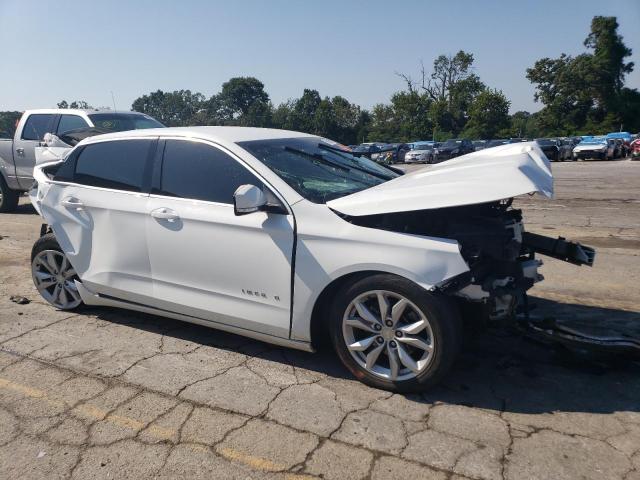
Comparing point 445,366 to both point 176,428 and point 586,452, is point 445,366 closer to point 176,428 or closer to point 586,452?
point 586,452

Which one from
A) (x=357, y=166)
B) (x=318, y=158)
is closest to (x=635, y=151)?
(x=357, y=166)

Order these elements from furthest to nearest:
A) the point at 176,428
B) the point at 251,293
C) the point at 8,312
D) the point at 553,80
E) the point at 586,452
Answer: the point at 553,80 → the point at 8,312 → the point at 251,293 → the point at 176,428 → the point at 586,452

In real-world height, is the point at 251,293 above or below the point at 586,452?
above

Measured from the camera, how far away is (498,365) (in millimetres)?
3621

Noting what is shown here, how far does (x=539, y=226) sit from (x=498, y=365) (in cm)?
594

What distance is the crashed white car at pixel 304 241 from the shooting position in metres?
3.07

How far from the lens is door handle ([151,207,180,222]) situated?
376 cm

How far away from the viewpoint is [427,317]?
3021mm

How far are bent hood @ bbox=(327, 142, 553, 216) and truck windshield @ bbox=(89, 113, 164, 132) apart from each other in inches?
273

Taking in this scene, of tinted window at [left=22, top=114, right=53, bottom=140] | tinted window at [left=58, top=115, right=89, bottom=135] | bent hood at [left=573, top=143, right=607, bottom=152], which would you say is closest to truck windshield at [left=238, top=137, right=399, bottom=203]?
tinted window at [left=58, top=115, right=89, bottom=135]

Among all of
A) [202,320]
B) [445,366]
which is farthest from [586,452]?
[202,320]

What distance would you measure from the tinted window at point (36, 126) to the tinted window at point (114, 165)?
627cm

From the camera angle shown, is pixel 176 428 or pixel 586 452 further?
pixel 176 428

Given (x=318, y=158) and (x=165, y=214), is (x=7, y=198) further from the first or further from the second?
(x=318, y=158)
